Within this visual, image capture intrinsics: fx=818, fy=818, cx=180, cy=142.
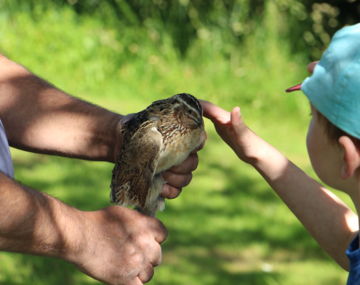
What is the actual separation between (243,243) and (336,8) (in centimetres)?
370

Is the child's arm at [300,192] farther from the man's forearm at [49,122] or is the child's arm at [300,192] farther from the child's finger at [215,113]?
the man's forearm at [49,122]

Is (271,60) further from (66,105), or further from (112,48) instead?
(66,105)

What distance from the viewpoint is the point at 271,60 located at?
8117 mm

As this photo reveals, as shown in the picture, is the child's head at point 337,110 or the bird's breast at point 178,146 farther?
the bird's breast at point 178,146

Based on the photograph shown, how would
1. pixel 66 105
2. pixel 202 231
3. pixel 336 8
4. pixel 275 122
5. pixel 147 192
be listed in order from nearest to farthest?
pixel 147 192
pixel 66 105
pixel 202 231
pixel 275 122
pixel 336 8

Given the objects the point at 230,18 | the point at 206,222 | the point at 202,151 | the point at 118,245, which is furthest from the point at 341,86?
the point at 230,18

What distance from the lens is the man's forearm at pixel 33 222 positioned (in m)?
2.49

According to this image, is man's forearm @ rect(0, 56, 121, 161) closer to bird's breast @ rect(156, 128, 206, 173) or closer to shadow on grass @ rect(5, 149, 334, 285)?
bird's breast @ rect(156, 128, 206, 173)

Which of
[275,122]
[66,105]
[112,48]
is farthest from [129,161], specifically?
[112,48]

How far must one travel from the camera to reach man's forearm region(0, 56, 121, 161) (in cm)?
327

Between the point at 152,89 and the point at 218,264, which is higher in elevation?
the point at 218,264

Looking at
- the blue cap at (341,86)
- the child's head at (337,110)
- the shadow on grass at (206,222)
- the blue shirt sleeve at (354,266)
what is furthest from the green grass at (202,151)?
the blue cap at (341,86)

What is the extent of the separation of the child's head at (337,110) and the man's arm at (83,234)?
0.64 m

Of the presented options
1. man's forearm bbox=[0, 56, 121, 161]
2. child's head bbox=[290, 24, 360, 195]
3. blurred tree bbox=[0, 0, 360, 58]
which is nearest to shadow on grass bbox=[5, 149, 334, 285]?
man's forearm bbox=[0, 56, 121, 161]
